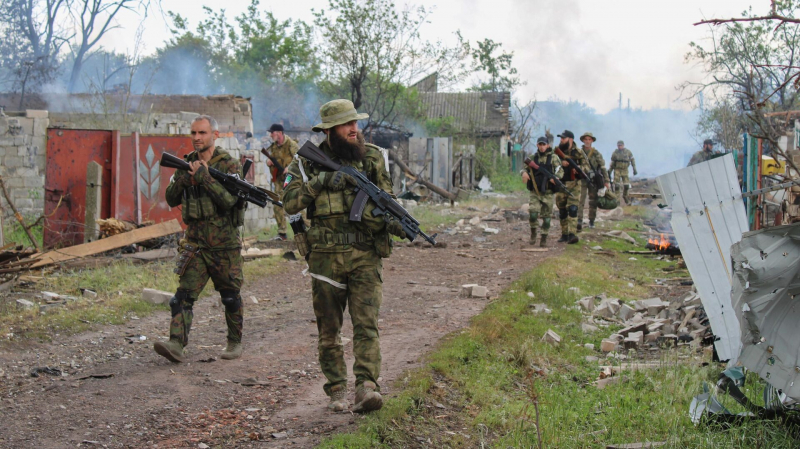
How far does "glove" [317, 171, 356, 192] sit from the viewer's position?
398 cm

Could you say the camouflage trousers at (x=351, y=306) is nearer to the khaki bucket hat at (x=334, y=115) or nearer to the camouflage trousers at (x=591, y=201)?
the khaki bucket hat at (x=334, y=115)

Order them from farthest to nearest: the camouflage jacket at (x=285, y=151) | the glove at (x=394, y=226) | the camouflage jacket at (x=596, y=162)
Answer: the camouflage jacket at (x=596, y=162) < the camouflage jacket at (x=285, y=151) < the glove at (x=394, y=226)

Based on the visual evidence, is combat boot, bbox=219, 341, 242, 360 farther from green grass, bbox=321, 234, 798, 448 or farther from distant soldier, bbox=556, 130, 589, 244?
distant soldier, bbox=556, 130, 589, 244

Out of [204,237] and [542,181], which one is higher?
[542,181]

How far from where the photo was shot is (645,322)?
663cm

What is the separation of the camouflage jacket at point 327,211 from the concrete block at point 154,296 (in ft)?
11.7

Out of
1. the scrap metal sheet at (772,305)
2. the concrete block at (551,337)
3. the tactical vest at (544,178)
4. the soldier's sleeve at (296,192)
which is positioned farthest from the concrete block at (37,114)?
the scrap metal sheet at (772,305)

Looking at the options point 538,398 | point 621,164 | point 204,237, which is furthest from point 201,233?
point 621,164

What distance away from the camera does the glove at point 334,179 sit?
3980mm

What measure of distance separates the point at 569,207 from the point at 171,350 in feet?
28.2

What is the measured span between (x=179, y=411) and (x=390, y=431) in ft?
4.35

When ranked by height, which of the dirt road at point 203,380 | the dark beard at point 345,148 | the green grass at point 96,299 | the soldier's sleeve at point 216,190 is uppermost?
the dark beard at point 345,148

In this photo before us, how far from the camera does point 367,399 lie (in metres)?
3.91

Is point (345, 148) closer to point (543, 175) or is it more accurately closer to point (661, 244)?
point (543, 175)
